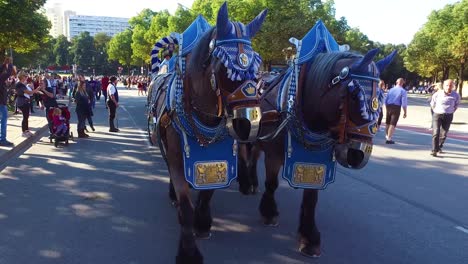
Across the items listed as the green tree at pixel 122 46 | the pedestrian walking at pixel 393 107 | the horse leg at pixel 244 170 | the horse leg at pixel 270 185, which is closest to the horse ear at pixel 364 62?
the horse leg at pixel 270 185

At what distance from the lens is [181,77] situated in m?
3.34

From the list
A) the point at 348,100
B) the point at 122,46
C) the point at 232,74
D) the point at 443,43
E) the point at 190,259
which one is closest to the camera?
the point at 232,74

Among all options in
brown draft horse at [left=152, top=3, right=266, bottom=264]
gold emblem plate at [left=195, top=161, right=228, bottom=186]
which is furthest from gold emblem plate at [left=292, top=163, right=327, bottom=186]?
brown draft horse at [left=152, top=3, right=266, bottom=264]

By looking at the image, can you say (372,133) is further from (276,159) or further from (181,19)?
(181,19)

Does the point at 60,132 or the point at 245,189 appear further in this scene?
the point at 60,132

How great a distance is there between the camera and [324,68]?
327 centimetres

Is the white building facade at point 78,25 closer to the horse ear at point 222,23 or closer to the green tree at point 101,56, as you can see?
the green tree at point 101,56

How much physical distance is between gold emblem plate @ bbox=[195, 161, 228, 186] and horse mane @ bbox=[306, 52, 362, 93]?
114 centimetres

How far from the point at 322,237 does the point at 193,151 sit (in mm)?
1921

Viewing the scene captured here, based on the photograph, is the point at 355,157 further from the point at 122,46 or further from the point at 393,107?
the point at 122,46

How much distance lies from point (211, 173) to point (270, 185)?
1.16 meters

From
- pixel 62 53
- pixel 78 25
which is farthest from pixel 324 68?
pixel 78 25

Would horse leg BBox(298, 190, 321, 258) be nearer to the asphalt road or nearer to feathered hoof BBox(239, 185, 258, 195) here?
the asphalt road

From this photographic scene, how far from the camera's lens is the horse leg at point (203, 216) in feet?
13.4
